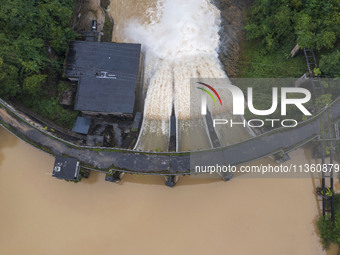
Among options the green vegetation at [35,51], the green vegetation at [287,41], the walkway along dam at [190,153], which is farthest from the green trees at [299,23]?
the green vegetation at [35,51]

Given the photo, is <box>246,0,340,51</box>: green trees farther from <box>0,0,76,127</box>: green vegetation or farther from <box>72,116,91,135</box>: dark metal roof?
<box>0,0,76,127</box>: green vegetation

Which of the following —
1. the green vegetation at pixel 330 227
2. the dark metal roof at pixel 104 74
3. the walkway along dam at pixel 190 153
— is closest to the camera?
the green vegetation at pixel 330 227

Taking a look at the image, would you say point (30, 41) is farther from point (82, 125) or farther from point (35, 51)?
point (82, 125)

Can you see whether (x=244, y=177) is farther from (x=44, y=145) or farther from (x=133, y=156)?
(x=44, y=145)

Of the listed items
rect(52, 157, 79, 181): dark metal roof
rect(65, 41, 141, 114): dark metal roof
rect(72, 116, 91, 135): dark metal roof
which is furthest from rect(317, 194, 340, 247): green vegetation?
rect(72, 116, 91, 135): dark metal roof

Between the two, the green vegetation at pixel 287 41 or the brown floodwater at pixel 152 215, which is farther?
the green vegetation at pixel 287 41

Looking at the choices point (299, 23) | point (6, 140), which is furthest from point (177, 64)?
point (6, 140)

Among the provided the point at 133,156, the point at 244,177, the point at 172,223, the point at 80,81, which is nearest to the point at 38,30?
the point at 80,81

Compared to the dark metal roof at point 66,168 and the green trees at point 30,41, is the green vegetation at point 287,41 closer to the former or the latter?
the dark metal roof at point 66,168
